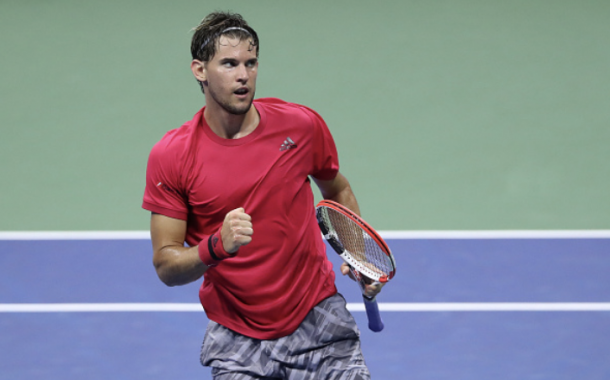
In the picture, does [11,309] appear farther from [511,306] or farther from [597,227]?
[597,227]

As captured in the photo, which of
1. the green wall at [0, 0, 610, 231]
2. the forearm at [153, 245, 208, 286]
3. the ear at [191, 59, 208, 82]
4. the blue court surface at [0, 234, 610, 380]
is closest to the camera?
the forearm at [153, 245, 208, 286]

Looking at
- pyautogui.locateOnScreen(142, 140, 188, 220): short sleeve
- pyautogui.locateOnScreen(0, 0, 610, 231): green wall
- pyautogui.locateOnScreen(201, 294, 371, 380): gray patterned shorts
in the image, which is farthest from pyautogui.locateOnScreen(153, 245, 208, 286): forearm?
pyautogui.locateOnScreen(0, 0, 610, 231): green wall

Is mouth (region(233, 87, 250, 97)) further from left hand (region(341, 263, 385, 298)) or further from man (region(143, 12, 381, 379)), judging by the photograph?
left hand (region(341, 263, 385, 298))

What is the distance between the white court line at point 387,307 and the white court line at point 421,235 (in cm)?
98

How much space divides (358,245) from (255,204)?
586 mm

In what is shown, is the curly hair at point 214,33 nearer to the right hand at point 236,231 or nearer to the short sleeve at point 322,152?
the short sleeve at point 322,152

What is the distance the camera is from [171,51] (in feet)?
36.2

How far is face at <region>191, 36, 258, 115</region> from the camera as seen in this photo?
4.07 meters

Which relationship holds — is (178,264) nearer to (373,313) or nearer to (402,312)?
(373,313)

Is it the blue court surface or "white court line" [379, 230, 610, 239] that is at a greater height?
"white court line" [379, 230, 610, 239]

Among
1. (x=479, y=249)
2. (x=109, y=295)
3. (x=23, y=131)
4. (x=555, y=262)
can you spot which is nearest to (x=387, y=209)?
(x=479, y=249)

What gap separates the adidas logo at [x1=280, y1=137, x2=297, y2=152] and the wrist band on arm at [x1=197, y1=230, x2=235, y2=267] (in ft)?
1.95

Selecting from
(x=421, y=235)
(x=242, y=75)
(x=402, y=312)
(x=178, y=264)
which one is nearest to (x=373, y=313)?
(x=178, y=264)

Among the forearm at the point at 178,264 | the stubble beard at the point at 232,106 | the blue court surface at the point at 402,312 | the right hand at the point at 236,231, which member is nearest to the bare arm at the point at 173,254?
the forearm at the point at 178,264
